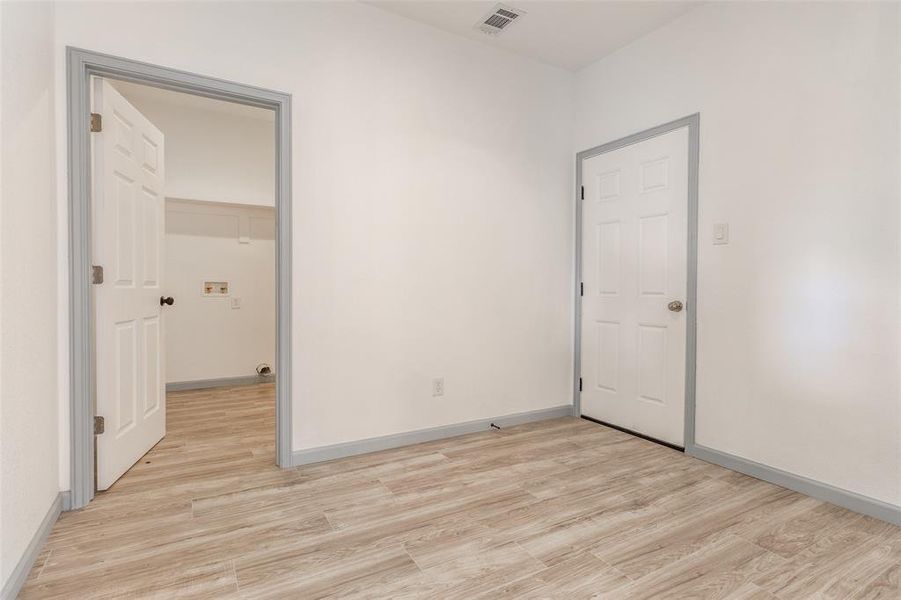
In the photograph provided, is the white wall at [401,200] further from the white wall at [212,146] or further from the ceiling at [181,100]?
the white wall at [212,146]

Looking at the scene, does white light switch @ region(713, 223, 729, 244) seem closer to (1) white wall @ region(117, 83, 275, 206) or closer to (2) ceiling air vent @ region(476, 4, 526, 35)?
(2) ceiling air vent @ region(476, 4, 526, 35)

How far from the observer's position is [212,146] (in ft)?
15.3

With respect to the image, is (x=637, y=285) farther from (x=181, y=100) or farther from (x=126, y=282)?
(x=181, y=100)

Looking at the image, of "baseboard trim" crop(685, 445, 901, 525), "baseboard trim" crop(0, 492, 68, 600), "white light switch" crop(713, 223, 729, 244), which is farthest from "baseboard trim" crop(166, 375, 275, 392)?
"white light switch" crop(713, 223, 729, 244)

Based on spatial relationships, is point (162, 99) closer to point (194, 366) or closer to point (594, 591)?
point (194, 366)

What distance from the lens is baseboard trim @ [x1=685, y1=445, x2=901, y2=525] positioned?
2088mm

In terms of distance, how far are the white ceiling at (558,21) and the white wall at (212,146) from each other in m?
2.34

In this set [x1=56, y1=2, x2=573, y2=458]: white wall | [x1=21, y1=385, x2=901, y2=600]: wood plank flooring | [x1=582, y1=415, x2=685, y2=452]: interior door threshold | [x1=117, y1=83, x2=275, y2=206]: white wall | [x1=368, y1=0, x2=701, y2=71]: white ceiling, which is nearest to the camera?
[x1=21, y1=385, x2=901, y2=600]: wood plank flooring

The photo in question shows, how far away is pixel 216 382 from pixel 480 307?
10.5 feet

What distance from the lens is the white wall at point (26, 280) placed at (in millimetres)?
1504

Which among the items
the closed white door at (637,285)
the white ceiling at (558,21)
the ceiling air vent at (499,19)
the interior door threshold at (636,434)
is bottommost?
the interior door threshold at (636,434)

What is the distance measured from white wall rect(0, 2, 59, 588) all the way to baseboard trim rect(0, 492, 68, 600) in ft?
0.09

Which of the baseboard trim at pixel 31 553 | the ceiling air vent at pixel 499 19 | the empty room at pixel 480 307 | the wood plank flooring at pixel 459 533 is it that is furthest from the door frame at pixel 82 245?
the ceiling air vent at pixel 499 19

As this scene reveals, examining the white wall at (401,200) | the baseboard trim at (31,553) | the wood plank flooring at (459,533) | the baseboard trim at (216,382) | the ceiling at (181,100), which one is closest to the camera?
the baseboard trim at (31,553)
